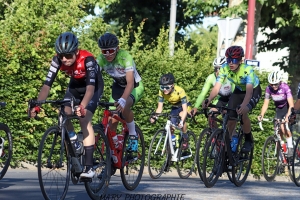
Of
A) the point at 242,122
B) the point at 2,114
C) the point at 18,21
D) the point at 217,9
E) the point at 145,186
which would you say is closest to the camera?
the point at 145,186

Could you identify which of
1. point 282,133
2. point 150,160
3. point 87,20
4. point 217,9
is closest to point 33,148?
point 150,160

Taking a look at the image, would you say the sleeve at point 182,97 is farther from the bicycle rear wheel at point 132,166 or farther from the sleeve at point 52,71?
the sleeve at point 52,71

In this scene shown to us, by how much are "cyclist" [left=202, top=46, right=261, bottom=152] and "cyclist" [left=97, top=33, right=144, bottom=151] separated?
1.62m

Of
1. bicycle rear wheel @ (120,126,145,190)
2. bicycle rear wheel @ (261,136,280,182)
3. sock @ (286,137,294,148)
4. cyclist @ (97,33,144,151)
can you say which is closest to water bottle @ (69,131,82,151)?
cyclist @ (97,33,144,151)

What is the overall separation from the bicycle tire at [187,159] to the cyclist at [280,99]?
5.18ft

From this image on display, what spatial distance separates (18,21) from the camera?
16016 millimetres

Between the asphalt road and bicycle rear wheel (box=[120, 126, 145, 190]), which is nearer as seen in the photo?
the asphalt road

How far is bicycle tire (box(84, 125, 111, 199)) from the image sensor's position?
9758 millimetres

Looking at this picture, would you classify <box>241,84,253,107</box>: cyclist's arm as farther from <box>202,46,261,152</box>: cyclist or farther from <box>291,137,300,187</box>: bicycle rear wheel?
<box>291,137,300,187</box>: bicycle rear wheel

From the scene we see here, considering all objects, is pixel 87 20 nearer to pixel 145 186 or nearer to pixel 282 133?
pixel 282 133

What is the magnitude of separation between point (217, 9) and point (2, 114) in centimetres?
1301

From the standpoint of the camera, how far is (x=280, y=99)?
54.4 ft

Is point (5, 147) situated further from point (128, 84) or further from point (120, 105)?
point (120, 105)

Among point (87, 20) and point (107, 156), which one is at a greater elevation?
point (87, 20)
